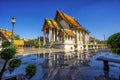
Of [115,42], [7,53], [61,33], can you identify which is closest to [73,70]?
[115,42]

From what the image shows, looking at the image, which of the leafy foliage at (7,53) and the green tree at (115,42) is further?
the green tree at (115,42)

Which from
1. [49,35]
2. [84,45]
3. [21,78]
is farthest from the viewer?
[84,45]

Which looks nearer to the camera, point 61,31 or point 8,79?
point 8,79

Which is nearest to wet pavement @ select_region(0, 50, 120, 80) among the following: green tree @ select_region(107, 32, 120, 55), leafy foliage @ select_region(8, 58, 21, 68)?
green tree @ select_region(107, 32, 120, 55)

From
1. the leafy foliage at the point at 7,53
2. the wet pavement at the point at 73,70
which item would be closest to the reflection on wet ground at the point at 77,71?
the wet pavement at the point at 73,70

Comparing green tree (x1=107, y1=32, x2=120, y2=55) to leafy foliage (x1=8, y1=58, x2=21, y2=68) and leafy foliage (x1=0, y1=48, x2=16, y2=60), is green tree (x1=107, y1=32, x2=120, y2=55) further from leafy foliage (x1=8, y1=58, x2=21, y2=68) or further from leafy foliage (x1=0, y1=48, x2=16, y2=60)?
leafy foliage (x1=0, y1=48, x2=16, y2=60)

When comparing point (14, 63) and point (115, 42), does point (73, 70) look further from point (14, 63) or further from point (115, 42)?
point (14, 63)

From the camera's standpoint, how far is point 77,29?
4606cm

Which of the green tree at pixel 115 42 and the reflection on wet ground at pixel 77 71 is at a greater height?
the green tree at pixel 115 42

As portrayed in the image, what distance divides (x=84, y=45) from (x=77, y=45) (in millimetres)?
7024

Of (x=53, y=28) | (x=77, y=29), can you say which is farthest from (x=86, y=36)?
(x=53, y=28)

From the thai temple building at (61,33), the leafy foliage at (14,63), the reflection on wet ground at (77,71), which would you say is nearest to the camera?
the leafy foliage at (14,63)

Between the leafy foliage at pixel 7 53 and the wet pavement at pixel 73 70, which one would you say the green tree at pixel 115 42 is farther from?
the leafy foliage at pixel 7 53

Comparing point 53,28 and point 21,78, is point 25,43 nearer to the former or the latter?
point 53,28
